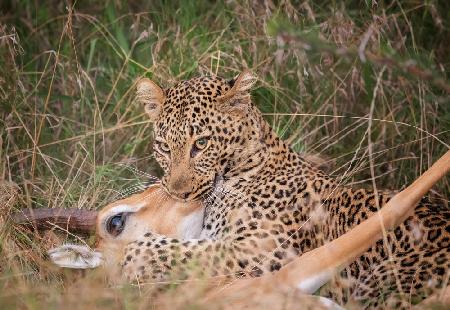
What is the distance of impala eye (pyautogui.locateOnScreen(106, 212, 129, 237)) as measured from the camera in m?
6.27

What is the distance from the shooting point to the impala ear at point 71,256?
19.4ft

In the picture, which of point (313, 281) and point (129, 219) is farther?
point (129, 219)

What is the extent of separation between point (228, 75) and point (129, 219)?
2053 mm

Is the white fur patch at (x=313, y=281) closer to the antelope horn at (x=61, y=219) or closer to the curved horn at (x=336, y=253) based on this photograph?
the curved horn at (x=336, y=253)

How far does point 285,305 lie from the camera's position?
500cm

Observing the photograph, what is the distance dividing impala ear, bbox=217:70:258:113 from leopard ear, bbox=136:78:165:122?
44 centimetres

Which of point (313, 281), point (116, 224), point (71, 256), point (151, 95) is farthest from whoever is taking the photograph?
point (151, 95)

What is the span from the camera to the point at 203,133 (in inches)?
250

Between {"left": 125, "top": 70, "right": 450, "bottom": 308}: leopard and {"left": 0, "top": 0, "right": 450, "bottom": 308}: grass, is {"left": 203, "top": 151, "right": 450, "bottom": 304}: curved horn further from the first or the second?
{"left": 0, "top": 0, "right": 450, "bottom": 308}: grass

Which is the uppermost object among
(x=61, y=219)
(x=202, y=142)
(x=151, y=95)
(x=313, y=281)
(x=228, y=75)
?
(x=151, y=95)

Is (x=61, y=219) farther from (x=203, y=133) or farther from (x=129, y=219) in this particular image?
Answer: (x=203, y=133)

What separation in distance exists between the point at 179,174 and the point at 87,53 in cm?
308

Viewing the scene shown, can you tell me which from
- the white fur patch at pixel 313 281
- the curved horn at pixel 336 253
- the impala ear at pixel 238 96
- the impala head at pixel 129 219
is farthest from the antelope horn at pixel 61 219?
the white fur patch at pixel 313 281

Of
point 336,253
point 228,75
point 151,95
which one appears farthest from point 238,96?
point 228,75
